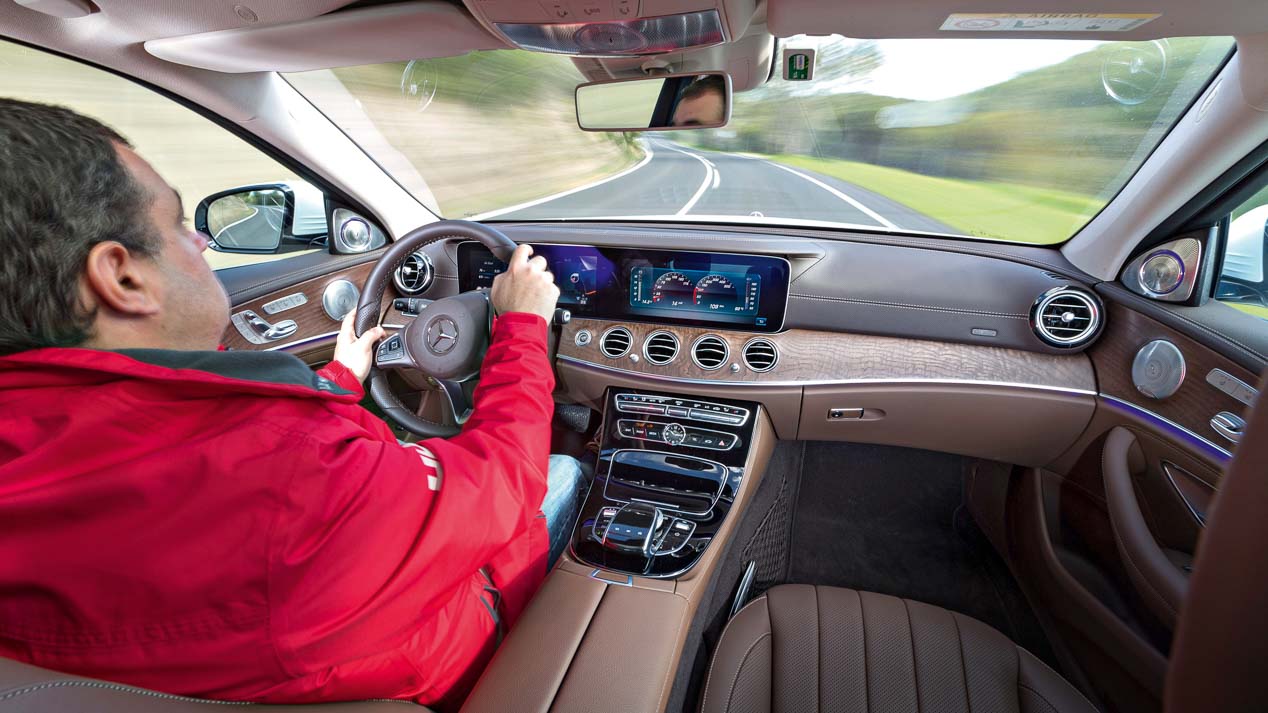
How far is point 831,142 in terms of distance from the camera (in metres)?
3.41

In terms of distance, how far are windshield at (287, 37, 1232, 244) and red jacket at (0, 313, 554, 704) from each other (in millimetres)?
1493

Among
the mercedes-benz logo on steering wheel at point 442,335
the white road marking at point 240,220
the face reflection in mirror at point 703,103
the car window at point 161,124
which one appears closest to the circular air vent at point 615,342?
the mercedes-benz logo on steering wheel at point 442,335

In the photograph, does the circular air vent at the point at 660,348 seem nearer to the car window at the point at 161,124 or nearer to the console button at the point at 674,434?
the console button at the point at 674,434

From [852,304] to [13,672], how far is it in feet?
7.97

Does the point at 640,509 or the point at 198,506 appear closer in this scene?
the point at 198,506

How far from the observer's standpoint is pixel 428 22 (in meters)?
1.77

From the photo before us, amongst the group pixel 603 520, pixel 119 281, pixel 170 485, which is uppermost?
pixel 119 281

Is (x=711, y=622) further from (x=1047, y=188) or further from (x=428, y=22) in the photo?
(x=1047, y=188)

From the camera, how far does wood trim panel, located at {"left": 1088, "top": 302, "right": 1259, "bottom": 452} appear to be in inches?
62.7

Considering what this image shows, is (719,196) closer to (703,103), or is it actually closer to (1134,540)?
(703,103)

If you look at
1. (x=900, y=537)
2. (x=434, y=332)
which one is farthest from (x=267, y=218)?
(x=900, y=537)

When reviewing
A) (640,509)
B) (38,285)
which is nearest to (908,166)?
(640,509)

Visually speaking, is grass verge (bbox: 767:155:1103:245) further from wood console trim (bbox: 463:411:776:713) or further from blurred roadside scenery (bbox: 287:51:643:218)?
wood console trim (bbox: 463:411:776:713)

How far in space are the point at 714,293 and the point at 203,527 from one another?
6.51 ft
